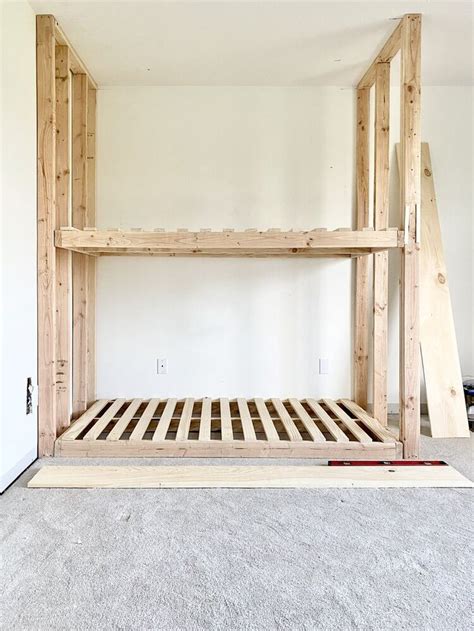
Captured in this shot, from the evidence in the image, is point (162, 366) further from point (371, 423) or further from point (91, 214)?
point (371, 423)

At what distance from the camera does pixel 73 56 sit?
2455 millimetres

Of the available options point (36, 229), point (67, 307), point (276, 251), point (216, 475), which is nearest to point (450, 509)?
point (216, 475)

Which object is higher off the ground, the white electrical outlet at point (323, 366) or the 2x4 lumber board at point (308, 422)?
the white electrical outlet at point (323, 366)

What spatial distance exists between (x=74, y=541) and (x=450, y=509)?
1.36 m

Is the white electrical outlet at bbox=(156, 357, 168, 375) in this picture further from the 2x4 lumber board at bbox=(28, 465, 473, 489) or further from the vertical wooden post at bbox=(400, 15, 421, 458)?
the vertical wooden post at bbox=(400, 15, 421, 458)

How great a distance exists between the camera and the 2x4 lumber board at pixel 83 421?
7.42ft

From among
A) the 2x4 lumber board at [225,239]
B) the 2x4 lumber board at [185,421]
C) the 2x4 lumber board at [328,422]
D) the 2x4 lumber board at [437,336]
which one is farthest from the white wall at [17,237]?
the 2x4 lumber board at [437,336]

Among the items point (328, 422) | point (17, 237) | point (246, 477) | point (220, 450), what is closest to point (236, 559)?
point (246, 477)

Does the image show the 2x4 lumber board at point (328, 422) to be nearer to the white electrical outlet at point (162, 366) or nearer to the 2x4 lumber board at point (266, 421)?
the 2x4 lumber board at point (266, 421)

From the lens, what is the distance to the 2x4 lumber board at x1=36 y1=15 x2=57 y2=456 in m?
2.11

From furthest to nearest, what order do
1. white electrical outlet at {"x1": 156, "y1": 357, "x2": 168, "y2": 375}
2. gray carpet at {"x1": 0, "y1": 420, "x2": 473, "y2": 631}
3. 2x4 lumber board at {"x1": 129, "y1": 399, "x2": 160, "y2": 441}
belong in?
white electrical outlet at {"x1": 156, "y1": 357, "x2": 168, "y2": 375} → 2x4 lumber board at {"x1": 129, "y1": 399, "x2": 160, "y2": 441} → gray carpet at {"x1": 0, "y1": 420, "x2": 473, "y2": 631}

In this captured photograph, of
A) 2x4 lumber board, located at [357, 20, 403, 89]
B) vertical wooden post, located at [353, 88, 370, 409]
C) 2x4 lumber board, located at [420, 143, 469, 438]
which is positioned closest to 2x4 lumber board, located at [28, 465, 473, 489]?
2x4 lumber board, located at [420, 143, 469, 438]

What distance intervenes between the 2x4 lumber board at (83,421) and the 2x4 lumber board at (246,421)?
85cm

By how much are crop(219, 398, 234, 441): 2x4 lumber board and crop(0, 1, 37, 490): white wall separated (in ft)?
3.06
